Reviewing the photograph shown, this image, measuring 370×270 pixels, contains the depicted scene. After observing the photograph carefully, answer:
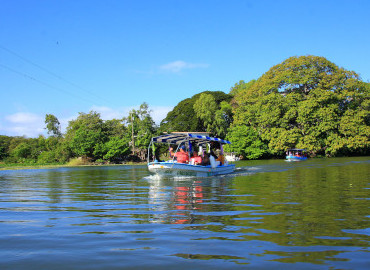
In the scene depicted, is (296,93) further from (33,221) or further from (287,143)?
(33,221)

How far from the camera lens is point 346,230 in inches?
219

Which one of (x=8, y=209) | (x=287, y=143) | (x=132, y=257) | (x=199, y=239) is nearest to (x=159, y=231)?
(x=199, y=239)

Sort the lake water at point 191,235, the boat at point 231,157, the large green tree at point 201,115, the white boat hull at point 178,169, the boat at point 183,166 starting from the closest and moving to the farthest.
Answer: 1. the lake water at point 191,235
2. the white boat hull at point 178,169
3. the boat at point 183,166
4. the boat at point 231,157
5. the large green tree at point 201,115

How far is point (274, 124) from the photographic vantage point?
54344mm

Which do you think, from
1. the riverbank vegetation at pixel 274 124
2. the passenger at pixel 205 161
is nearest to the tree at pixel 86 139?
the riverbank vegetation at pixel 274 124

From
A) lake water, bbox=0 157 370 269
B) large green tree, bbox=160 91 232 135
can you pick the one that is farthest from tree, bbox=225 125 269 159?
lake water, bbox=0 157 370 269

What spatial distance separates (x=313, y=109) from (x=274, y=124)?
646 cm

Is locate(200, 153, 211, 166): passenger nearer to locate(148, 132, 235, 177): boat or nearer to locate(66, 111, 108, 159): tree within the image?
locate(148, 132, 235, 177): boat

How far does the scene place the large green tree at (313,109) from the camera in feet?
164

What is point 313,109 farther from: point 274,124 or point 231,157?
point 231,157

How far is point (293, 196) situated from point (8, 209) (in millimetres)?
7733

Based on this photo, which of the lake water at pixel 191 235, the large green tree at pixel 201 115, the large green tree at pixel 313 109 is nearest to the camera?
the lake water at pixel 191 235

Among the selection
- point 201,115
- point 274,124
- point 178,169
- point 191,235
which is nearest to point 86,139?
point 201,115

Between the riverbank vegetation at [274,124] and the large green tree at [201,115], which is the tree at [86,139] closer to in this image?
the riverbank vegetation at [274,124]
